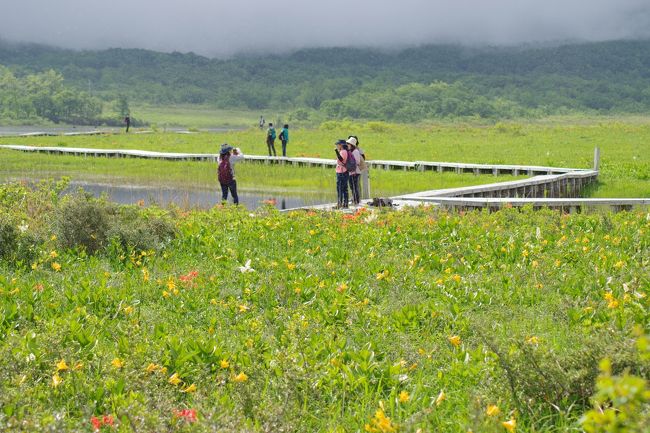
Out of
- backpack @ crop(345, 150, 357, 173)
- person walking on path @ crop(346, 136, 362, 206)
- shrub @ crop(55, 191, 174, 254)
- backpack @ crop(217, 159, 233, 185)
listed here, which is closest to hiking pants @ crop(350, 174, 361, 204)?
person walking on path @ crop(346, 136, 362, 206)

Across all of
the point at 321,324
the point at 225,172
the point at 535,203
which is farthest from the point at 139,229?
the point at 535,203

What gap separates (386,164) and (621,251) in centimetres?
1941

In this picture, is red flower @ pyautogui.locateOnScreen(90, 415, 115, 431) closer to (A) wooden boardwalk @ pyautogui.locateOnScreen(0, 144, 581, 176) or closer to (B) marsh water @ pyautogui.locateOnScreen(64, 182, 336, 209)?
(B) marsh water @ pyautogui.locateOnScreen(64, 182, 336, 209)

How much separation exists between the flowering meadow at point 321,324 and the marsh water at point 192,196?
839 cm

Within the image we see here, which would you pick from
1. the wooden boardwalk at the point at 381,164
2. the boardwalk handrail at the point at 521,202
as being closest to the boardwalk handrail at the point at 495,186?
the boardwalk handrail at the point at 521,202

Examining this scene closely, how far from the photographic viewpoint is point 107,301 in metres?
8.40

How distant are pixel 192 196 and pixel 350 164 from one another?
6597 mm

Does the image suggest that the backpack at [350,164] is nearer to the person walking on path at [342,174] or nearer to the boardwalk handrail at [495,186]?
the person walking on path at [342,174]

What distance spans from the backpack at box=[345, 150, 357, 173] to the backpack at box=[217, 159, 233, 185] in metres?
2.53

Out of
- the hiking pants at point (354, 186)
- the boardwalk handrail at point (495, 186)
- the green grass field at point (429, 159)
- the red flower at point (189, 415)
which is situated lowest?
the green grass field at point (429, 159)

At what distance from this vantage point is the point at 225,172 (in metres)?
18.3

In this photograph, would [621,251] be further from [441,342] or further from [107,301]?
[107,301]

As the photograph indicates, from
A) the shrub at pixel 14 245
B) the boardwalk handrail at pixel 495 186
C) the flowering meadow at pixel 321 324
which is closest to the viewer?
the flowering meadow at pixel 321 324

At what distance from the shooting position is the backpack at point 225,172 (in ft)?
60.1
